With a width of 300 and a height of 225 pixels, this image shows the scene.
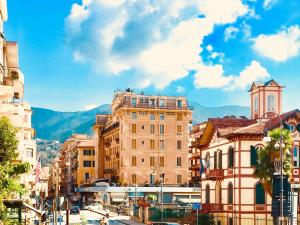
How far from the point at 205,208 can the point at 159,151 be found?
47.8 m

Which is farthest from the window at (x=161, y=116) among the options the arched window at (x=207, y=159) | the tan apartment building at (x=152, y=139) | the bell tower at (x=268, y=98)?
the arched window at (x=207, y=159)

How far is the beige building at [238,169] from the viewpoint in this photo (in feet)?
200

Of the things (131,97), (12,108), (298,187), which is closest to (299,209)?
(298,187)

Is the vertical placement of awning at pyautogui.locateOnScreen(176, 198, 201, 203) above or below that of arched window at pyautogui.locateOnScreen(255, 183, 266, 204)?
below

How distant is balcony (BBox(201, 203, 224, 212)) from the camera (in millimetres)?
64938

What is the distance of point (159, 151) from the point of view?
4518 inches

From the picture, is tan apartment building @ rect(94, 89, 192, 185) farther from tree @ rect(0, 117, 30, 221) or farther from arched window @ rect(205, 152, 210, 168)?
tree @ rect(0, 117, 30, 221)

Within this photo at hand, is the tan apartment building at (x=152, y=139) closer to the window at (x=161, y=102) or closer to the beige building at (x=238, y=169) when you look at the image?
the window at (x=161, y=102)

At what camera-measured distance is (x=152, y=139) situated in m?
115

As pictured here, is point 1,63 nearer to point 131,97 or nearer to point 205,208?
point 205,208

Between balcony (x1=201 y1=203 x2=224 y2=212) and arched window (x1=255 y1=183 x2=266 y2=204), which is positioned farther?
balcony (x1=201 y1=203 x2=224 y2=212)

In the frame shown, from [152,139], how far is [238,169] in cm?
5412

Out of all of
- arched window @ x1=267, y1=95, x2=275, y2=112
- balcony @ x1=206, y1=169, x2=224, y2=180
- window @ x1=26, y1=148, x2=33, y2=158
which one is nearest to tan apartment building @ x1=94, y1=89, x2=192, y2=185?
window @ x1=26, y1=148, x2=33, y2=158

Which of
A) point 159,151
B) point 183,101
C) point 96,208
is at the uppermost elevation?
point 183,101
